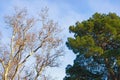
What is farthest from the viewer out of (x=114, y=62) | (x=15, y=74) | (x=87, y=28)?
(x=87, y=28)

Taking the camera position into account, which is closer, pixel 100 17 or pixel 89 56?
pixel 89 56

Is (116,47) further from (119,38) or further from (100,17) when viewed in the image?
(100,17)

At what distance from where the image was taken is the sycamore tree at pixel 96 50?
31.9 meters

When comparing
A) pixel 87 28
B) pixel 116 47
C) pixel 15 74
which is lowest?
pixel 15 74

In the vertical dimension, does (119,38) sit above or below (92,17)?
below

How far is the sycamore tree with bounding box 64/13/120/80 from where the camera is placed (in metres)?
31.9

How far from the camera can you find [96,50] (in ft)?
104

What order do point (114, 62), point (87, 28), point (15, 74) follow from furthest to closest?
point (87, 28), point (114, 62), point (15, 74)

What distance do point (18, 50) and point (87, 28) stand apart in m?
7.20

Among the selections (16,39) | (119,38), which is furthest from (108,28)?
(16,39)

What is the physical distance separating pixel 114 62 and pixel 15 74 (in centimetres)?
761

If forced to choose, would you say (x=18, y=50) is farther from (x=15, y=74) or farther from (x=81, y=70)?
(x=81, y=70)

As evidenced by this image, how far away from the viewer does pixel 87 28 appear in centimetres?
3403

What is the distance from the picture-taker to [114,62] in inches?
1259
